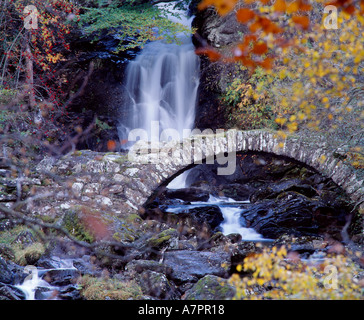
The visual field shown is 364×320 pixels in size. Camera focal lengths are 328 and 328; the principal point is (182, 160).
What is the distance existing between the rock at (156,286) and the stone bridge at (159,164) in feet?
6.97

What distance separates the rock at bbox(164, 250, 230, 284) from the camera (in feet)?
15.5

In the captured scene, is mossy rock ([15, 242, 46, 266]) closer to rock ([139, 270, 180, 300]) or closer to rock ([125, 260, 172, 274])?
rock ([125, 260, 172, 274])

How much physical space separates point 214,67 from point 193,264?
8599mm

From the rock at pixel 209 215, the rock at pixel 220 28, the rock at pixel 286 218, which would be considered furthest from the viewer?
the rock at pixel 220 28

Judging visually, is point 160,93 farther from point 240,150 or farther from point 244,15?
point 244,15

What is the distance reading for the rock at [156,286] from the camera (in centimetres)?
397

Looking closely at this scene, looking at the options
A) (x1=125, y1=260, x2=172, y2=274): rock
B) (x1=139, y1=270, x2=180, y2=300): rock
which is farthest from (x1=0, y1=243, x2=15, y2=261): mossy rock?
(x1=139, y1=270, x2=180, y2=300): rock

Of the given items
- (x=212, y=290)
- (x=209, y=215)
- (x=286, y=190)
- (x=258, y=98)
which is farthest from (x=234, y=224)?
(x=212, y=290)

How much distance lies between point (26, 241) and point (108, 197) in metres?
1.61

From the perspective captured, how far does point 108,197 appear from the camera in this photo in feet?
20.2

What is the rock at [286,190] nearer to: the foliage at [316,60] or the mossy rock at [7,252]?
the foliage at [316,60]

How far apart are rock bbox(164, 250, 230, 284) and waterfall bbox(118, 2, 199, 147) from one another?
7.95 metres

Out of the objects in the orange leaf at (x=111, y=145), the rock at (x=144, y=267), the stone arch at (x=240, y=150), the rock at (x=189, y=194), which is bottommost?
the rock at (x=144, y=267)

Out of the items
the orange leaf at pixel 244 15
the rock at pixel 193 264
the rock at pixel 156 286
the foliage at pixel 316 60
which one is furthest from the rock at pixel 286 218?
the orange leaf at pixel 244 15
